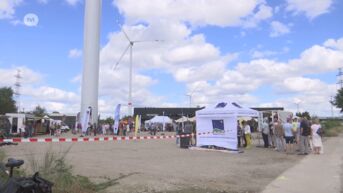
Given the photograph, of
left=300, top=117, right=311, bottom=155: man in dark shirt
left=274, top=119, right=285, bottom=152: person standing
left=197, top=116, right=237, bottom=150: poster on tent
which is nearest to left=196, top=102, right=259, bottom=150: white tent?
left=197, top=116, right=237, bottom=150: poster on tent

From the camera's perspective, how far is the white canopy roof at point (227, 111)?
22.2 meters

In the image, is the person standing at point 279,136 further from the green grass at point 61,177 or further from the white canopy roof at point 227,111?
the green grass at point 61,177

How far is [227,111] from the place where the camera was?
2248 centimetres

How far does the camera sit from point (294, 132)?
75.1ft

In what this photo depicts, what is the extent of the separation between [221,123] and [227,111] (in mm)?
867

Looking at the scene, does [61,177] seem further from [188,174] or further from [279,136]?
[279,136]

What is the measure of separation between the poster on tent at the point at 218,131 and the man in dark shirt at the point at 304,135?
3201 mm

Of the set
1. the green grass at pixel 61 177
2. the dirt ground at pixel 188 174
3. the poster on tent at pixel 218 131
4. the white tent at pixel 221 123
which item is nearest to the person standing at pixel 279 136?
the white tent at pixel 221 123

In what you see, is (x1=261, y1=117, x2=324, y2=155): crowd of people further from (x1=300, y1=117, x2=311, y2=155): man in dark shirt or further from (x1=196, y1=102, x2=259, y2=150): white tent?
(x1=196, y1=102, x2=259, y2=150): white tent

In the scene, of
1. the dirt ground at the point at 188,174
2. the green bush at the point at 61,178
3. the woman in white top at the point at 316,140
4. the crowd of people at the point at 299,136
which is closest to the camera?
the green bush at the point at 61,178

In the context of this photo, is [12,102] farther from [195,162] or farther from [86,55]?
[195,162]

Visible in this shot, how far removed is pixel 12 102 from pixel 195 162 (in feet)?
277

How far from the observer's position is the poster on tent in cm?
2225

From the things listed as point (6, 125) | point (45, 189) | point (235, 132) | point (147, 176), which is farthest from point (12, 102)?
point (45, 189)
